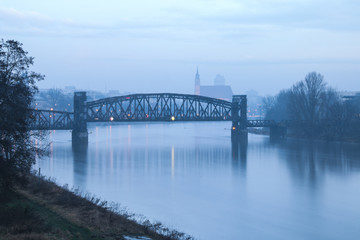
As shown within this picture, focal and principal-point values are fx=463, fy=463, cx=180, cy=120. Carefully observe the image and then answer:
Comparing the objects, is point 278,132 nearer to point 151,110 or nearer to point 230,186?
point 151,110

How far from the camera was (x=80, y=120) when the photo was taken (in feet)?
266

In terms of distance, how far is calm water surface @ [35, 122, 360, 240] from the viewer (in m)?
23.9

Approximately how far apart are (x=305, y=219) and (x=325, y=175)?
17120mm

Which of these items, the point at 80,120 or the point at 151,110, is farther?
the point at 151,110

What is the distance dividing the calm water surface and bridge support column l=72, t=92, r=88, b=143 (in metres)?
13.4

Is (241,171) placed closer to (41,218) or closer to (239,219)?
(239,219)

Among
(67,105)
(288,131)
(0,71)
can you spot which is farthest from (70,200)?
(67,105)

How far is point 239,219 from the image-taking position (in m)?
25.1

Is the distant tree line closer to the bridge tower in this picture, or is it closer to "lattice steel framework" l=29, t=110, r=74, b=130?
the bridge tower

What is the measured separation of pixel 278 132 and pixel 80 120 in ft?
119

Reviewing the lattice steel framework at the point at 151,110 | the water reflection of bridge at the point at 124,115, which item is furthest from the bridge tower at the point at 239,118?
the lattice steel framework at the point at 151,110

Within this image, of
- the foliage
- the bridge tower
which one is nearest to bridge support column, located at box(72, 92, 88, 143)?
the bridge tower

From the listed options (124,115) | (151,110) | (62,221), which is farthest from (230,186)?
(124,115)

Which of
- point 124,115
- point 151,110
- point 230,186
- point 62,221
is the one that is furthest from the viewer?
point 124,115
